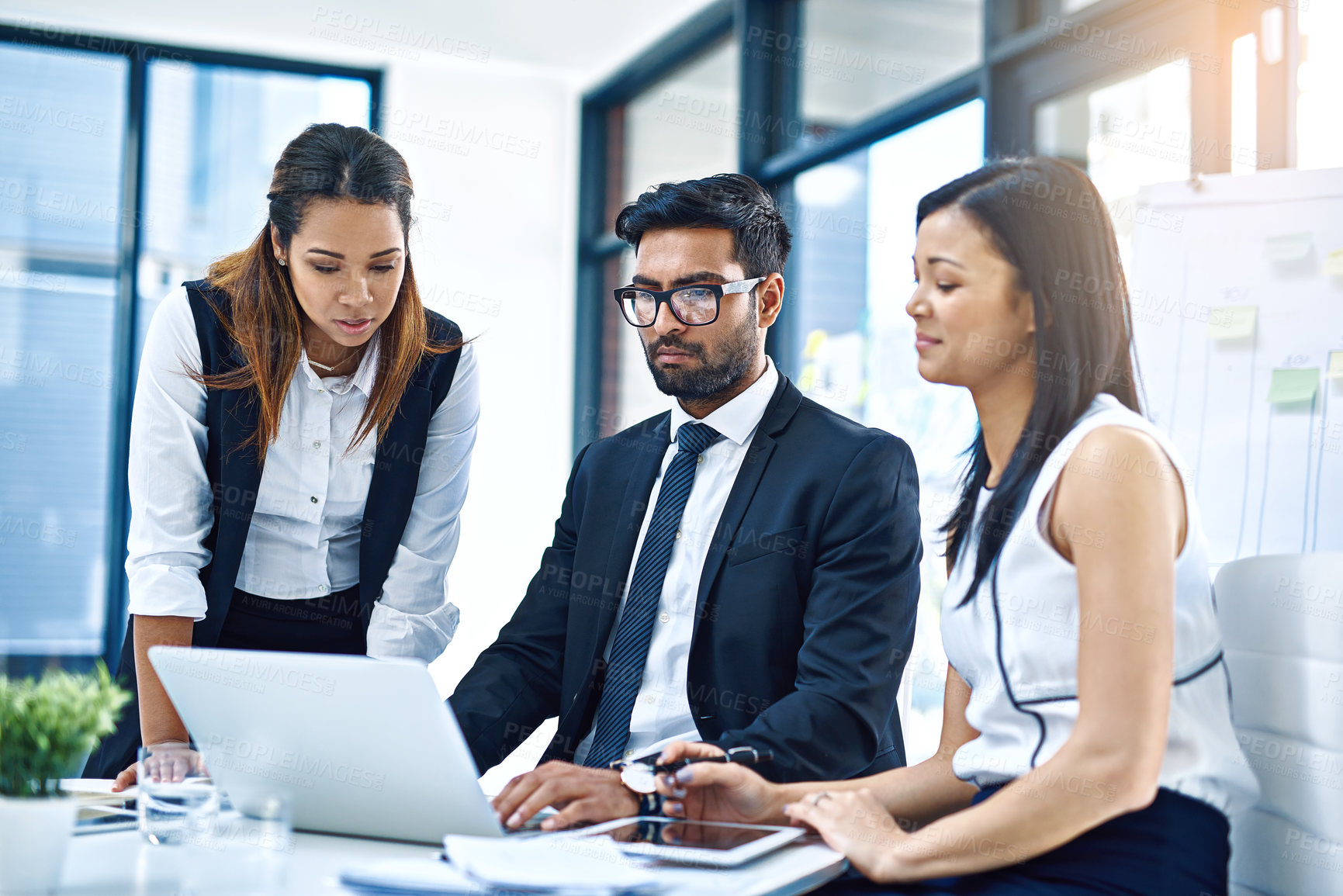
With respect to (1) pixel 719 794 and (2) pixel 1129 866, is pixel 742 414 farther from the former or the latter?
(2) pixel 1129 866

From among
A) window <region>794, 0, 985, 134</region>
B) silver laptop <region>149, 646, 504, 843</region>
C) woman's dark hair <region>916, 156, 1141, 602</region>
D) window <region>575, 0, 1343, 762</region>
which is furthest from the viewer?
window <region>794, 0, 985, 134</region>

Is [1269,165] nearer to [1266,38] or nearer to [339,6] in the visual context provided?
[1266,38]

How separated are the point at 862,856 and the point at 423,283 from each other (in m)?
4.50

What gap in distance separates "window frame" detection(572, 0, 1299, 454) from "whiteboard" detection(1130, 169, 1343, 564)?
42 centimetres

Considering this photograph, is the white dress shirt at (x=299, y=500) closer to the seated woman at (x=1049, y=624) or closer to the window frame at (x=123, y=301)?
the seated woman at (x=1049, y=624)

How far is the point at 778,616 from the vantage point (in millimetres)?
1793

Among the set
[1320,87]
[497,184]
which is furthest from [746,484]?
[497,184]

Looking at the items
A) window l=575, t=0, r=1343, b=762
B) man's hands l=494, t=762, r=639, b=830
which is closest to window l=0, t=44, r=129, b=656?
window l=575, t=0, r=1343, b=762

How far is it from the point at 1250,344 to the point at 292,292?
1.63 metres

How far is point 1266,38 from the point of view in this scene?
7.84 ft

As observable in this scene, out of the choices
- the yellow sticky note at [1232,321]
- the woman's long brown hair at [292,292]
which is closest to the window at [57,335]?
the woman's long brown hair at [292,292]

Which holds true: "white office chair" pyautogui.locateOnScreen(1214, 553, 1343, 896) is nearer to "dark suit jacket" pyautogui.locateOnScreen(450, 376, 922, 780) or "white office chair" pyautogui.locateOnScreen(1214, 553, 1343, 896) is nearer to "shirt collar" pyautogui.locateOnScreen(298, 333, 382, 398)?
"dark suit jacket" pyautogui.locateOnScreen(450, 376, 922, 780)

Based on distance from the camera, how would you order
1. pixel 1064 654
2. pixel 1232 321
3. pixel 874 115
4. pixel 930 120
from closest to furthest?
1. pixel 1064 654
2. pixel 1232 321
3. pixel 930 120
4. pixel 874 115

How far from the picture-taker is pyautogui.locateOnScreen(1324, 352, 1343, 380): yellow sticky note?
6.05 ft
